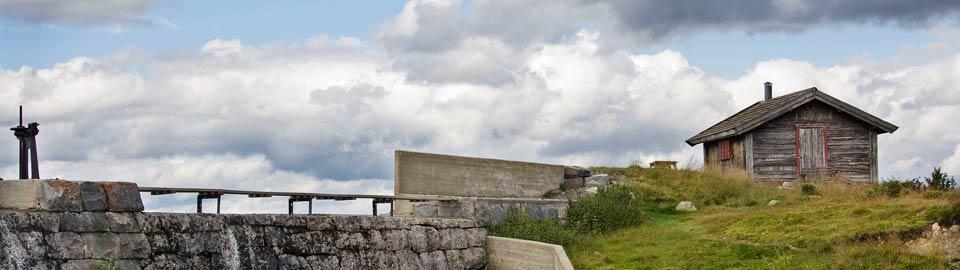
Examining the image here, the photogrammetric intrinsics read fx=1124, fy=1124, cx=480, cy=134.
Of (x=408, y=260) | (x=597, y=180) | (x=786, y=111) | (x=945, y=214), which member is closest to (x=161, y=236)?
(x=408, y=260)

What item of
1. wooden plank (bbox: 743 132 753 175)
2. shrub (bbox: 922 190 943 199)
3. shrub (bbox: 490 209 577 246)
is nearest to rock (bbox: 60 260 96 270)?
shrub (bbox: 490 209 577 246)

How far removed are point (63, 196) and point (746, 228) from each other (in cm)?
1411

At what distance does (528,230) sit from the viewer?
23672 mm

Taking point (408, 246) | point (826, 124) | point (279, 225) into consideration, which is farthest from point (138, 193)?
point (826, 124)

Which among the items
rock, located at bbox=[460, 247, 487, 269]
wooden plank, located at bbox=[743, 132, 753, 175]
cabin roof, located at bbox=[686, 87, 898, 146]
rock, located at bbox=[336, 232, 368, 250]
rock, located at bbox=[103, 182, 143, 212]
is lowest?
rock, located at bbox=[460, 247, 487, 269]

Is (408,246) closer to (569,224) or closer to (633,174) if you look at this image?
(569,224)

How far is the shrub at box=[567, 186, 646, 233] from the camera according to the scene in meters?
25.7

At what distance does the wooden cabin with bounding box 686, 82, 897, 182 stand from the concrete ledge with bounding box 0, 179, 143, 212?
79.0 feet

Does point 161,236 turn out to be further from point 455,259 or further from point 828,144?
point 828,144

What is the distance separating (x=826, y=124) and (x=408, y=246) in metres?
19.8

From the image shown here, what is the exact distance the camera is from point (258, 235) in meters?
17.2

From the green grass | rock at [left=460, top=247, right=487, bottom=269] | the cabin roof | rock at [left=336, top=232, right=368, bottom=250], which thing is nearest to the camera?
rock at [left=336, top=232, right=368, bottom=250]

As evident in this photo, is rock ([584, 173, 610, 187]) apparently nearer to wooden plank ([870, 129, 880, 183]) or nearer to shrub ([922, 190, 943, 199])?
shrub ([922, 190, 943, 199])

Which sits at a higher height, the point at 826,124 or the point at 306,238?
the point at 826,124
